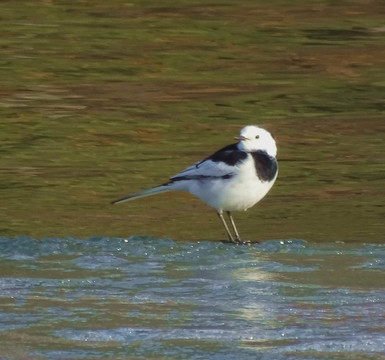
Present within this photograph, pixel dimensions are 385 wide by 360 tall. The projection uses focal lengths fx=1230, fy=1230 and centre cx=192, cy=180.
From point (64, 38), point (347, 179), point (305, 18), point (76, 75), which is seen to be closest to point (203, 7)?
point (305, 18)

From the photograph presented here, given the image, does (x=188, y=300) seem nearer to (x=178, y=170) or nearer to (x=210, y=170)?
(x=210, y=170)

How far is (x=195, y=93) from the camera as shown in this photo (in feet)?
50.6

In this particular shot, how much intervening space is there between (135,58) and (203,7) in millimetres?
3947

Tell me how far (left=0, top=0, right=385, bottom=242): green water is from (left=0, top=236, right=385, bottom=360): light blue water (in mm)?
919

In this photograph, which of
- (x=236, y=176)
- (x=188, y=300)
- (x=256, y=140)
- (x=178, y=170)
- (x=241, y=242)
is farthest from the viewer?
(x=178, y=170)

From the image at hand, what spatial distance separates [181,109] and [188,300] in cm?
797

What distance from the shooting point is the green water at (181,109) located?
9805 millimetres

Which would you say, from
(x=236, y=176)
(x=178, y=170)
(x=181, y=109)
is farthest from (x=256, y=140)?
(x=181, y=109)

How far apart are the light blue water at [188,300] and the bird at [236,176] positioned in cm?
64

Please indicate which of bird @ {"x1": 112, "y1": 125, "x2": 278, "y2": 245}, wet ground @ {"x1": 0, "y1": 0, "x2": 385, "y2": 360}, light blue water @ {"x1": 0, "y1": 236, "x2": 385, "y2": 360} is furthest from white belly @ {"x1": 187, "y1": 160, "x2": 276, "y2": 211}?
light blue water @ {"x1": 0, "y1": 236, "x2": 385, "y2": 360}

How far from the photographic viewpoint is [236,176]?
8.84 meters

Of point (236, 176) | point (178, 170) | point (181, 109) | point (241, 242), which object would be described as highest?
point (236, 176)

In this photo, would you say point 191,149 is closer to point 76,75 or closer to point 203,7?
point 76,75

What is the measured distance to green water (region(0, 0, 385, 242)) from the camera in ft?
32.2
